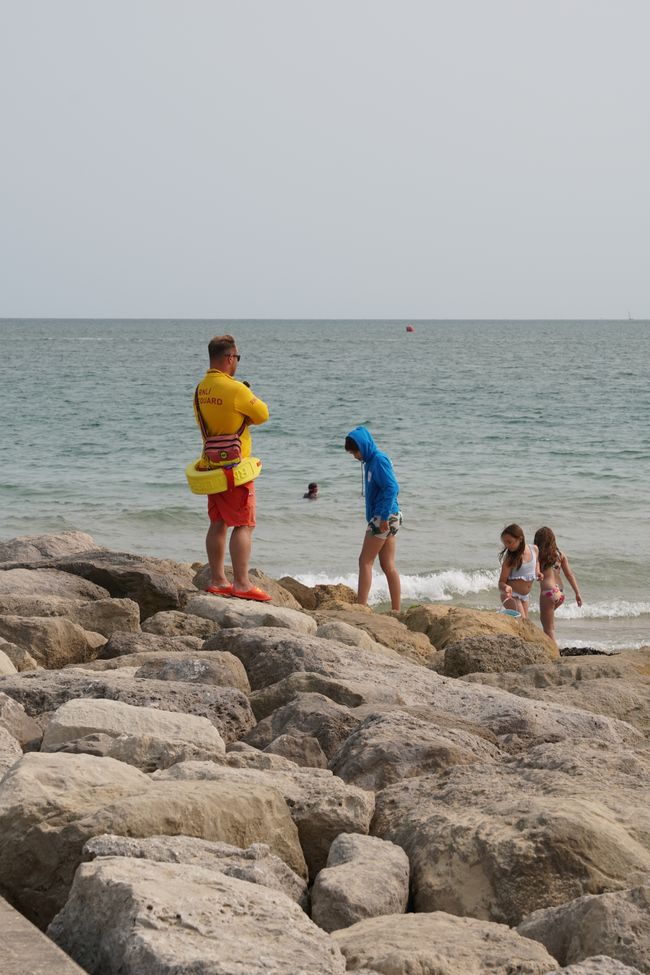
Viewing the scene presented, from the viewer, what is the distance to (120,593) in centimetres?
766

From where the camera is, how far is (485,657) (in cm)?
659

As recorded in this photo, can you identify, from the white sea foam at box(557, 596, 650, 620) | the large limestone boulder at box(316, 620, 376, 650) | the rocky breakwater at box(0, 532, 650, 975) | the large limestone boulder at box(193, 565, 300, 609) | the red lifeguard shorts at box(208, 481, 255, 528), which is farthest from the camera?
the white sea foam at box(557, 596, 650, 620)

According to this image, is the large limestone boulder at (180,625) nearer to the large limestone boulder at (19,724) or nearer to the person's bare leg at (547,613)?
the large limestone boulder at (19,724)

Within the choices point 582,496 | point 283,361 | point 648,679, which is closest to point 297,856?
point 648,679

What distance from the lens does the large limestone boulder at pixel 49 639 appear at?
5.94m

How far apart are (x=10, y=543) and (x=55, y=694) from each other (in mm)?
5321

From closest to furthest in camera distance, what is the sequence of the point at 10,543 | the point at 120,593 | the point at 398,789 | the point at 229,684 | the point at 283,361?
the point at 398,789 → the point at 229,684 → the point at 120,593 → the point at 10,543 → the point at 283,361

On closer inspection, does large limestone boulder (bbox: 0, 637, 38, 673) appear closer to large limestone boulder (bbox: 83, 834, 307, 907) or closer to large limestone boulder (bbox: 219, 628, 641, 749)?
large limestone boulder (bbox: 219, 628, 641, 749)

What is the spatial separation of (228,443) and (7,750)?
3674mm

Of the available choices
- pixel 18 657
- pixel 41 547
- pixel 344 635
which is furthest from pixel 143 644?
pixel 41 547

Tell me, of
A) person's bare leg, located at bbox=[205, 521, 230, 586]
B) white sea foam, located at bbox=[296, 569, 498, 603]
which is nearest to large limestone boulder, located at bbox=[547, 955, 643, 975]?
person's bare leg, located at bbox=[205, 521, 230, 586]

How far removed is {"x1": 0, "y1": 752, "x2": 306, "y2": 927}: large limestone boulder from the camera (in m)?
3.09

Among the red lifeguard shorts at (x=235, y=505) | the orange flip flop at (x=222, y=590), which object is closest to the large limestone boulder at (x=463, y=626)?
the orange flip flop at (x=222, y=590)

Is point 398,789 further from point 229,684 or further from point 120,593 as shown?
point 120,593
